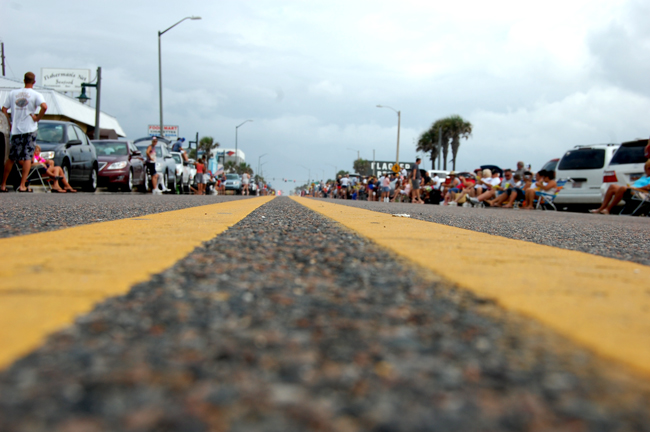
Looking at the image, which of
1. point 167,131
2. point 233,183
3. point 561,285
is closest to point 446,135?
point 233,183

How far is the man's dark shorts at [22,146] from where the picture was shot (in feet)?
33.3

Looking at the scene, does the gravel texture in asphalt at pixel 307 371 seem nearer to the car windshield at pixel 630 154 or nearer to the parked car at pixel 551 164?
the car windshield at pixel 630 154

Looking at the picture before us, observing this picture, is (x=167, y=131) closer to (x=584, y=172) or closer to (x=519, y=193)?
(x=519, y=193)

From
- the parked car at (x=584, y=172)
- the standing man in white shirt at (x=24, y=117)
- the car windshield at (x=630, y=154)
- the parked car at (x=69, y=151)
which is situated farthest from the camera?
the parked car at (x=584, y=172)

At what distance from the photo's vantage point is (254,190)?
181 feet

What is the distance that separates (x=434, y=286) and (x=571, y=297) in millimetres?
426

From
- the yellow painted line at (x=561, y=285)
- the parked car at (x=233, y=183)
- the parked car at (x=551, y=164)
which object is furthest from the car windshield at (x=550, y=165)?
the parked car at (x=233, y=183)

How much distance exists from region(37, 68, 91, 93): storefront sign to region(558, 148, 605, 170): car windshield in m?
53.4

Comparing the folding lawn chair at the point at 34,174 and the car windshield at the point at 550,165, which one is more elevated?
the car windshield at the point at 550,165

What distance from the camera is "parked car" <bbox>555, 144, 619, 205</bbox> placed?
13.3 metres

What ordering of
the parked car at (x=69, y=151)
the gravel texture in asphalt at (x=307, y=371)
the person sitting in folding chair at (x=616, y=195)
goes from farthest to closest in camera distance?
1. the parked car at (x=69, y=151)
2. the person sitting in folding chair at (x=616, y=195)
3. the gravel texture in asphalt at (x=307, y=371)

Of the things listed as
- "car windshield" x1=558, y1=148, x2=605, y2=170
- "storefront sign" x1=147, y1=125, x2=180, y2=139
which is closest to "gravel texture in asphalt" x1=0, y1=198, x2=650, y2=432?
"car windshield" x1=558, y1=148, x2=605, y2=170

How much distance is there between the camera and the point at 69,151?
43.0 feet

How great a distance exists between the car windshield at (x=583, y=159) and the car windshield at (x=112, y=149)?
1266 centimetres
